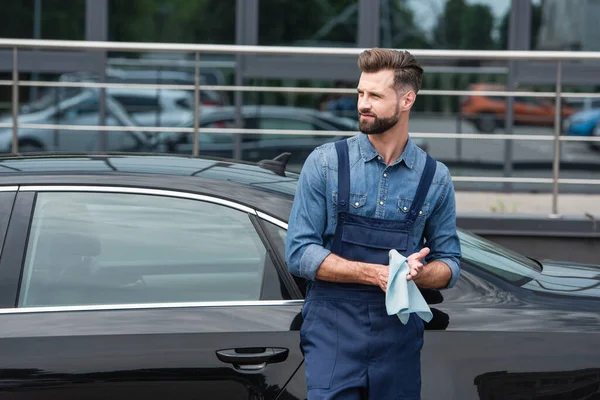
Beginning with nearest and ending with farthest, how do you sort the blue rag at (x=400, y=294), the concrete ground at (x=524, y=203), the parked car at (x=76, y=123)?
the blue rag at (x=400, y=294) → the concrete ground at (x=524, y=203) → the parked car at (x=76, y=123)

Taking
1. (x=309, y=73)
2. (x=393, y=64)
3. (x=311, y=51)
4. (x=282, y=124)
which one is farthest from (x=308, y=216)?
(x=309, y=73)

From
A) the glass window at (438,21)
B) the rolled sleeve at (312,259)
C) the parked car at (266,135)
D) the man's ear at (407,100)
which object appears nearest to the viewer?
the rolled sleeve at (312,259)

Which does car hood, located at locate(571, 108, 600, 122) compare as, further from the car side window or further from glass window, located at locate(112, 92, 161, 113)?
the car side window

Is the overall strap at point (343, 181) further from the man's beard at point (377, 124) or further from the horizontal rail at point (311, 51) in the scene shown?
the horizontal rail at point (311, 51)

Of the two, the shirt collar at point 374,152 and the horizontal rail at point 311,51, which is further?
the horizontal rail at point 311,51

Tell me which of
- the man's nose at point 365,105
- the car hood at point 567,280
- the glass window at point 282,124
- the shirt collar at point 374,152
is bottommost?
the car hood at point 567,280

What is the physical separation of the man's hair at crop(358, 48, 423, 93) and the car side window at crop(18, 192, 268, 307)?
2.42 feet

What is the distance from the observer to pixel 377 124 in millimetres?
3008

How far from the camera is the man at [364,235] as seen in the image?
9.82 feet

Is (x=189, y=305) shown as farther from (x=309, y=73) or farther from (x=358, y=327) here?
(x=309, y=73)

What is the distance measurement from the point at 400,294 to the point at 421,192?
0.37 metres

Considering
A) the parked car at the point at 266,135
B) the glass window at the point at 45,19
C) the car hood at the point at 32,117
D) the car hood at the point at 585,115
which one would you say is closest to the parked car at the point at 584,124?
the car hood at the point at 585,115

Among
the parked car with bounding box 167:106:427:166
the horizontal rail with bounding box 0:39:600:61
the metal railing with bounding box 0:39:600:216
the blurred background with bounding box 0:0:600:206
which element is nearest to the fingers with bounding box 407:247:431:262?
the metal railing with bounding box 0:39:600:216

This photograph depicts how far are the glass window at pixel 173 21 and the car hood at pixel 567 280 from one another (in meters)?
5.96
